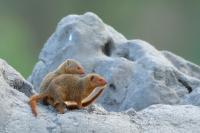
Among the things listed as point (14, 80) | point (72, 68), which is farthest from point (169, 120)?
point (14, 80)

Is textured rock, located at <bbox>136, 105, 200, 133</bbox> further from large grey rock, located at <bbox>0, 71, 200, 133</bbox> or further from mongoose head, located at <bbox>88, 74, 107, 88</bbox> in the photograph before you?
mongoose head, located at <bbox>88, 74, 107, 88</bbox>

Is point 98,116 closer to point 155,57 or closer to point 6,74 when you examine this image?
point 6,74

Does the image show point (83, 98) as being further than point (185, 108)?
No

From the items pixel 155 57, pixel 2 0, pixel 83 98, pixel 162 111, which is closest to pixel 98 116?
pixel 83 98

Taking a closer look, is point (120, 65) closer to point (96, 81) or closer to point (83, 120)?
point (96, 81)

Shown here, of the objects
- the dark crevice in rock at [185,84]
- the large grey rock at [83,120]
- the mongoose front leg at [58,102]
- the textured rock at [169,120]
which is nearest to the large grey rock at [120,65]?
the dark crevice in rock at [185,84]

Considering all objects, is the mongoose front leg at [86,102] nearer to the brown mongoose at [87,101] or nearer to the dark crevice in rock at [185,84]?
the brown mongoose at [87,101]

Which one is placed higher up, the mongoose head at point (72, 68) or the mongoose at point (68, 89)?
the mongoose head at point (72, 68)
